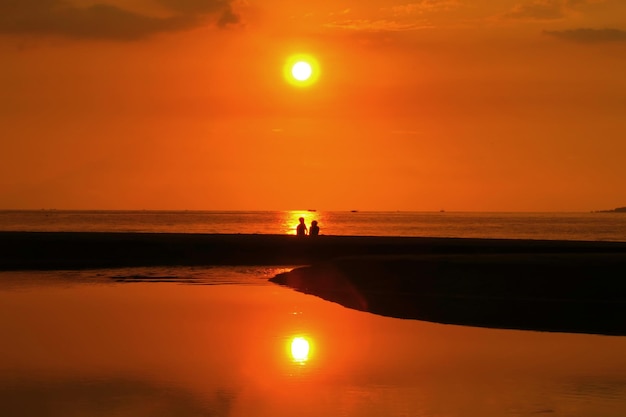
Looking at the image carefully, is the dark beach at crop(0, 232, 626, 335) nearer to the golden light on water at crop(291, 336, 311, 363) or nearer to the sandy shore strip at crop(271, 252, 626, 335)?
the sandy shore strip at crop(271, 252, 626, 335)

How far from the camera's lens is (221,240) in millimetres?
67062

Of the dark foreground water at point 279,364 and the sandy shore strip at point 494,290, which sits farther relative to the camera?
the sandy shore strip at point 494,290

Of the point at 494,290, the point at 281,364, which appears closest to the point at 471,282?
the point at 494,290

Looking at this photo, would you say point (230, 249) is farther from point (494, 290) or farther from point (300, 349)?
point (300, 349)

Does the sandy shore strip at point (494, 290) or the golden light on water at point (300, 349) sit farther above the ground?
the sandy shore strip at point (494, 290)

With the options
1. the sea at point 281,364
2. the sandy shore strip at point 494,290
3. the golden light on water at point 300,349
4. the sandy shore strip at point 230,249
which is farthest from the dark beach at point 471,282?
the golden light on water at point 300,349

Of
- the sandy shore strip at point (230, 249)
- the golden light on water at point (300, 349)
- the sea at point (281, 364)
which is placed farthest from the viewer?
the sandy shore strip at point (230, 249)

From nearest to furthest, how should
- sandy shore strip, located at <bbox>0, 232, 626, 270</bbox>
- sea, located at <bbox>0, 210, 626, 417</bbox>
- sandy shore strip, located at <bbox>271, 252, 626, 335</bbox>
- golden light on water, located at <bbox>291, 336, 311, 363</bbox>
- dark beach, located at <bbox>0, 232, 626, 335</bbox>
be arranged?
sea, located at <bbox>0, 210, 626, 417</bbox>
golden light on water, located at <bbox>291, 336, 311, 363</bbox>
sandy shore strip, located at <bbox>271, 252, 626, 335</bbox>
dark beach, located at <bbox>0, 232, 626, 335</bbox>
sandy shore strip, located at <bbox>0, 232, 626, 270</bbox>

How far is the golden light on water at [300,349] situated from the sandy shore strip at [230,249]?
28852mm

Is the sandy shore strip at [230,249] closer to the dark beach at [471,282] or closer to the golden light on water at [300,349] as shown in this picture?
the dark beach at [471,282]

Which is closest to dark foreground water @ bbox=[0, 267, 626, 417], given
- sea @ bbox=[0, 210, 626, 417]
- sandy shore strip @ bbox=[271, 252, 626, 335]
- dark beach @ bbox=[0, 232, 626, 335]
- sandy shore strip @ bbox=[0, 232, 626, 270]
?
sea @ bbox=[0, 210, 626, 417]

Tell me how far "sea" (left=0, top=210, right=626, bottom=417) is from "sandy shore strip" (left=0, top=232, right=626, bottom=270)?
23.1 metres

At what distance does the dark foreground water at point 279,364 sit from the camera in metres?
16.2

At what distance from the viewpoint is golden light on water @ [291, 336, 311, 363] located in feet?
68.7
